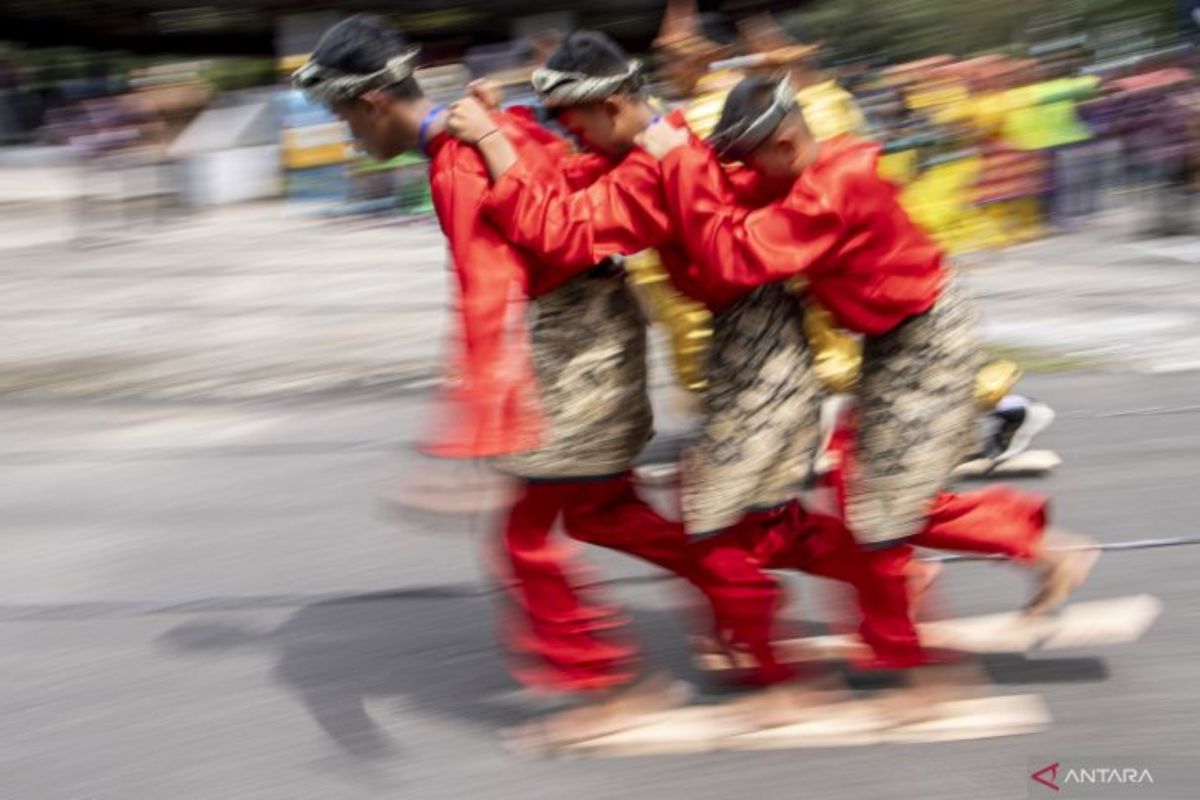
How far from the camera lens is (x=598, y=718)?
3.70m

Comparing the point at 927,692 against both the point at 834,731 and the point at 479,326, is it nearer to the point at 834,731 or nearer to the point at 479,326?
the point at 834,731

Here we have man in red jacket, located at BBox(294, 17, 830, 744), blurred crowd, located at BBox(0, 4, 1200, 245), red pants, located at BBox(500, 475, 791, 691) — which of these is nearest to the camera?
man in red jacket, located at BBox(294, 17, 830, 744)

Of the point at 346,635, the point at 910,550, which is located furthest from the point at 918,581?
the point at 346,635

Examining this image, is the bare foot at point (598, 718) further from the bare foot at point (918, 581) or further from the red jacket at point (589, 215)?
the red jacket at point (589, 215)

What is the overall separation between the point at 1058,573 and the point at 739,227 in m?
1.16

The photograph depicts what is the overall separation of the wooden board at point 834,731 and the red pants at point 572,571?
17 cm

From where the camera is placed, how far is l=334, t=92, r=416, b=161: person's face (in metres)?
3.53

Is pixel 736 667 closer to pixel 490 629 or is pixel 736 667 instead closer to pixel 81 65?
pixel 490 629

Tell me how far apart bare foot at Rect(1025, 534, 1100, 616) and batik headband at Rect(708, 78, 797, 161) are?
1156mm

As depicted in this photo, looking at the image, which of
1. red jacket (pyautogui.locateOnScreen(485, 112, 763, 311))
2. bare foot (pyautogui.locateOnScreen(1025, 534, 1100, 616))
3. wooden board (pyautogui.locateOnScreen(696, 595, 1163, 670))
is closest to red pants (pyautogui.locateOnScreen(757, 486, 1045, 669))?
bare foot (pyautogui.locateOnScreen(1025, 534, 1100, 616))

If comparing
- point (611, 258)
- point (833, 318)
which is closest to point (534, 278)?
point (611, 258)

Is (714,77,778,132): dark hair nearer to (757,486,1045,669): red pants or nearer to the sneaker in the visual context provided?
(757,486,1045,669): red pants

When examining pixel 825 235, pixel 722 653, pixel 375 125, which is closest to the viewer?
pixel 825 235

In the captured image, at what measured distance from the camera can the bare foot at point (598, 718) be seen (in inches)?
144
